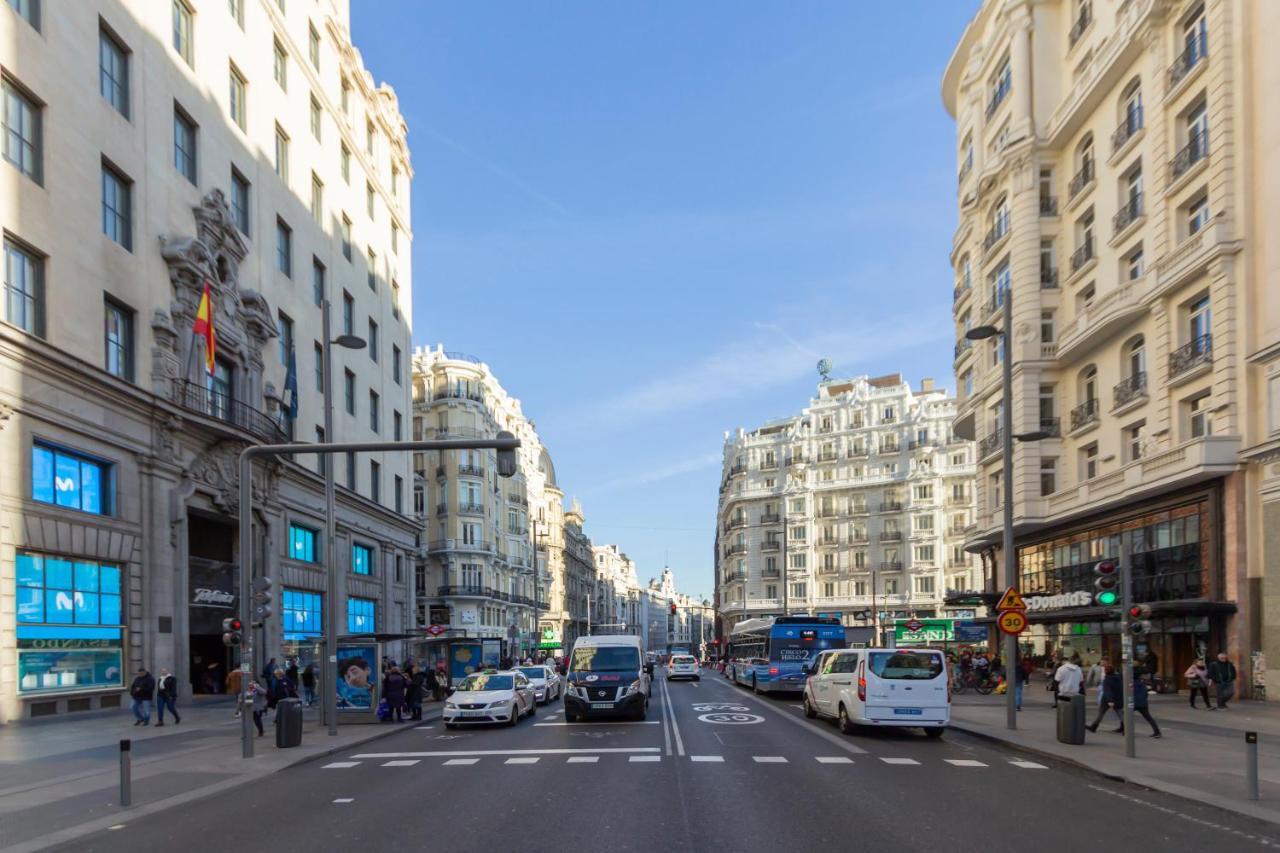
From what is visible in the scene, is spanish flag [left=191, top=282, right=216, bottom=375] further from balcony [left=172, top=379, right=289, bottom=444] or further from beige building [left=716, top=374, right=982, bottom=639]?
beige building [left=716, top=374, right=982, bottom=639]

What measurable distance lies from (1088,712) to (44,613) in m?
24.6

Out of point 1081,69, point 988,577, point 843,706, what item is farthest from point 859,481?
Result: point 843,706

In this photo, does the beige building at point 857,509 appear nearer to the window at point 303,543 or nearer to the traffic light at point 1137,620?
the window at point 303,543

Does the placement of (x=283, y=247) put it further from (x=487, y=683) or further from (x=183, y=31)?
(x=487, y=683)

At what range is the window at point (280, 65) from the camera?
39.8 metres

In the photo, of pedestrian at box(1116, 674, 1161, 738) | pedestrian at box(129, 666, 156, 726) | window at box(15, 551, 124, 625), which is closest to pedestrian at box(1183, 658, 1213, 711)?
pedestrian at box(1116, 674, 1161, 738)

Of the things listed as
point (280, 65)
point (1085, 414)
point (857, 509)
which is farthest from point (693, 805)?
point (857, 509)

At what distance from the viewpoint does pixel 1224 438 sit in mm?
29000

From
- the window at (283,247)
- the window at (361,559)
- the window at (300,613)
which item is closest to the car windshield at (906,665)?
the window at (300,613)

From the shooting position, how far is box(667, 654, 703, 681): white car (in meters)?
52.7

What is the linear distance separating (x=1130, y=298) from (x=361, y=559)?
3269 centimetres

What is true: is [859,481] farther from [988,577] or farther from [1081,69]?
[1081,69]

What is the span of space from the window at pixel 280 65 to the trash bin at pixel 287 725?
92.1ft

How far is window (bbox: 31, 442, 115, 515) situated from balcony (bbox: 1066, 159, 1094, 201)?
33.3 m
